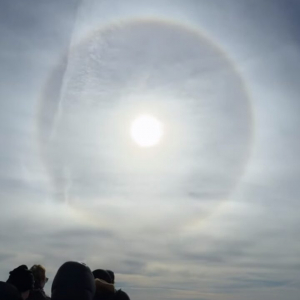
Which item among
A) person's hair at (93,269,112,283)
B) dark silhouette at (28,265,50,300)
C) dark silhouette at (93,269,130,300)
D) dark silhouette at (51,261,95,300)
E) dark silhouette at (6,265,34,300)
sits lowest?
dark silhouette at (51,261,95,300)

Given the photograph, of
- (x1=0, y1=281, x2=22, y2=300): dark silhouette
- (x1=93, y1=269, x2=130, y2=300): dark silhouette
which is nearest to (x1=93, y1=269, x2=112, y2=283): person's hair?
(x1=93, y1=269, x2=130, y2=300): dark silhouette

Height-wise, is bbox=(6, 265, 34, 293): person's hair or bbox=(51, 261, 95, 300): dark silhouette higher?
bbox=(6, 265, 34, 293): person's hair

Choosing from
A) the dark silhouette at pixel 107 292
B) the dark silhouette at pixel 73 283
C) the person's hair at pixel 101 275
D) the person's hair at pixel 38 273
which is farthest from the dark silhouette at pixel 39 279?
the dark silhouette at pixel 73 283

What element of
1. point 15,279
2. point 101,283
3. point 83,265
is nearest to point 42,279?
point 15,279

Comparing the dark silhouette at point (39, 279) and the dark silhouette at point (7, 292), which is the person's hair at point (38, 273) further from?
the dark silhouette at point (7, 292)

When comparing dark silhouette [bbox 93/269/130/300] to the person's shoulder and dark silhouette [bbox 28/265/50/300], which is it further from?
dark silhouette [bbox 28/265/50/300]

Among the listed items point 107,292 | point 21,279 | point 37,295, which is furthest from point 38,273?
point 107,292

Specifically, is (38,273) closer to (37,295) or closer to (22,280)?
(37,295)
